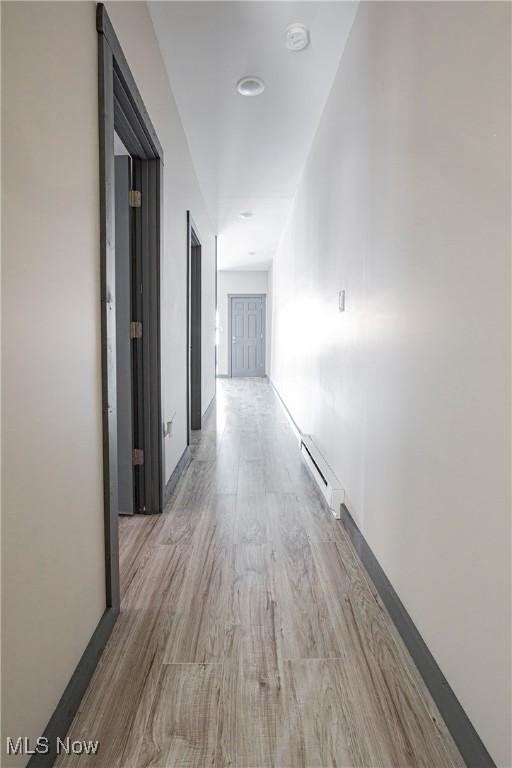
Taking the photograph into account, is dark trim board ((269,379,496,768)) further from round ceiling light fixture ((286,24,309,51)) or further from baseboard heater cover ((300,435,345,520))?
round ceiling light fixture ((286,24,309,51))

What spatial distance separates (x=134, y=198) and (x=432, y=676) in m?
2.36

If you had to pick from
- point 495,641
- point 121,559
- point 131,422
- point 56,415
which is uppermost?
point 56,415

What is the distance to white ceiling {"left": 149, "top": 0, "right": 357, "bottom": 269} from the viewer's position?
6.98 feet

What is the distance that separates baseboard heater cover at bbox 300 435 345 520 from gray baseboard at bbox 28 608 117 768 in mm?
1300

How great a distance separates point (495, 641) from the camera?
36.1 inches

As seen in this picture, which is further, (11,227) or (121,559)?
(121,559)

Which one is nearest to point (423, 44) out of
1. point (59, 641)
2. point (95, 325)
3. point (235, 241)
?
point (95, 325)

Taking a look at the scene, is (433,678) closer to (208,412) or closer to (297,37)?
(297,37)

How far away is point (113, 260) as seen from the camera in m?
1.48

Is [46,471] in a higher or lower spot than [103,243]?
lower

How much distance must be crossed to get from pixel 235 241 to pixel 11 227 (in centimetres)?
688

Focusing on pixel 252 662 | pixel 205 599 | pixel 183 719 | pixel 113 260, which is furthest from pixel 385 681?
pixel 113 260

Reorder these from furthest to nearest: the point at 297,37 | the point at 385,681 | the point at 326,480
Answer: the point at 326,480, the point at 297,37, the point at 385,681

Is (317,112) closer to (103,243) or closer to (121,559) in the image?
(103,243)
